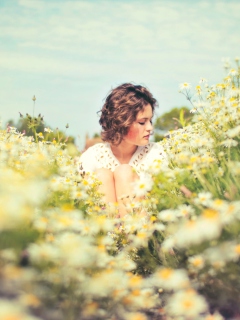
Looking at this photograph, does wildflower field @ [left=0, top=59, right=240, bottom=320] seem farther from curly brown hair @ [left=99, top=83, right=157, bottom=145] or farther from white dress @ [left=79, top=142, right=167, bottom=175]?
curly brown hair @ [left=99, top=83, right=157, bottom=145]

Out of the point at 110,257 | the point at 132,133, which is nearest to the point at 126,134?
the point at 132,133

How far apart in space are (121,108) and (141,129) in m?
0.38

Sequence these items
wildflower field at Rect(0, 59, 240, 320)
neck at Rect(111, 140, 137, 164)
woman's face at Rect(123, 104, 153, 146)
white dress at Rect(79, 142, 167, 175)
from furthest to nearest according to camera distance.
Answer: neck at Rect(111, 140, 137, 164)
white dress at Rect(79, 142, 167, 175)
woman's face at Rect(123, 104, 153, 146)
wildflower field at Rect(0, 59, 240, 320)

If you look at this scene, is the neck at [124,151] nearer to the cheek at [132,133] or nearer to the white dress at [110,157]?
the white dress at [110,157]

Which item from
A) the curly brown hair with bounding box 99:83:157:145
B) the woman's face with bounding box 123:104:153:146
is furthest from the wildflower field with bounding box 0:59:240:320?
the curly brown hair with bounding box 99:83:157:145

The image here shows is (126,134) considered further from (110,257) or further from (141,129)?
(110,257)

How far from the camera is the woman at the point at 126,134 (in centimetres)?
420

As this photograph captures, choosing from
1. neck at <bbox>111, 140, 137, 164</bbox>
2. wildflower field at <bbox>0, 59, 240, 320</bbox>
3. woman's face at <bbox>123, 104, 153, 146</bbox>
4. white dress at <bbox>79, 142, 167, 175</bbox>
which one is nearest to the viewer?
wildflower field at <bbox>0, 59, 240, 320</bbox>

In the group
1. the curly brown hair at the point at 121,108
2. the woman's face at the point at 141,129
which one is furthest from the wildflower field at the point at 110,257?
the curly brown hair at the point at 121,108

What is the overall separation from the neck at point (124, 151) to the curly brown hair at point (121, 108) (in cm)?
8

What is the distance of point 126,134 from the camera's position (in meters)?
4.25

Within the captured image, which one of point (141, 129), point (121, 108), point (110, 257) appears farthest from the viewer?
point (121, 108)

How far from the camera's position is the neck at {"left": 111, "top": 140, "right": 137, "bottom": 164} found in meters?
4.40

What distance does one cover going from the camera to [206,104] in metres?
3.04
